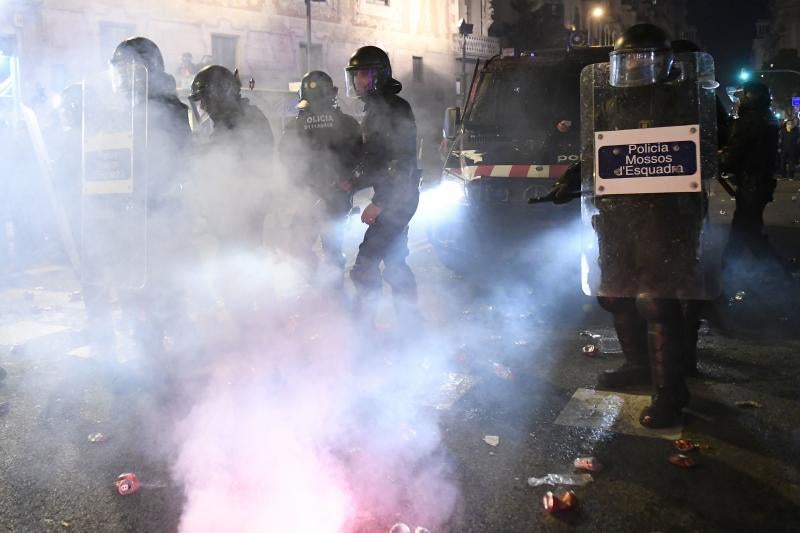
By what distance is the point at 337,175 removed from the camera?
18.0 ft

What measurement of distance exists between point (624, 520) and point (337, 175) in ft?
12.2

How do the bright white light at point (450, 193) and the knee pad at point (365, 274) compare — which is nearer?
the knee pad at point (365, 274)

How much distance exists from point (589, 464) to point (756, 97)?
4144 mm

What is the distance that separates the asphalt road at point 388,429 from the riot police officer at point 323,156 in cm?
73

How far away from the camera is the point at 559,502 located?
2553 millimetres

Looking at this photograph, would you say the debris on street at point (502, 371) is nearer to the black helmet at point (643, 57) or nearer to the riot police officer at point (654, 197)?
the riot police officer at point (654, 197)

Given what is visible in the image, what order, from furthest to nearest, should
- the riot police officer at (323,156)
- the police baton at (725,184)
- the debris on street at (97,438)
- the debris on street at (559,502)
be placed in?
the riot police officer at (323,156)
the police baton at (725,184)
the debris on street at (97,438)
the debris on street at (559,502)

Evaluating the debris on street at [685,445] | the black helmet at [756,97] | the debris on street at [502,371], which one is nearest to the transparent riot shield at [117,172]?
the debris on street at [502,371]

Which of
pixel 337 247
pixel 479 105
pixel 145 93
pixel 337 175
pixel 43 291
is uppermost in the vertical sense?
pixel 479 105

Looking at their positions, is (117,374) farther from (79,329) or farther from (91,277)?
(79,329)

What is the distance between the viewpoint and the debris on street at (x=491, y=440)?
320 centimetres

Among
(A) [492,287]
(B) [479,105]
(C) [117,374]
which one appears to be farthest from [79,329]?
(B) [479,105]

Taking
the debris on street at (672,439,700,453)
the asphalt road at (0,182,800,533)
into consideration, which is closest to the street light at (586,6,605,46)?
the asphalt road at (0,182,800,533)

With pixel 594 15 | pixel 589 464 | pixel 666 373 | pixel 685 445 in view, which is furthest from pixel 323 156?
pixel 594 15
